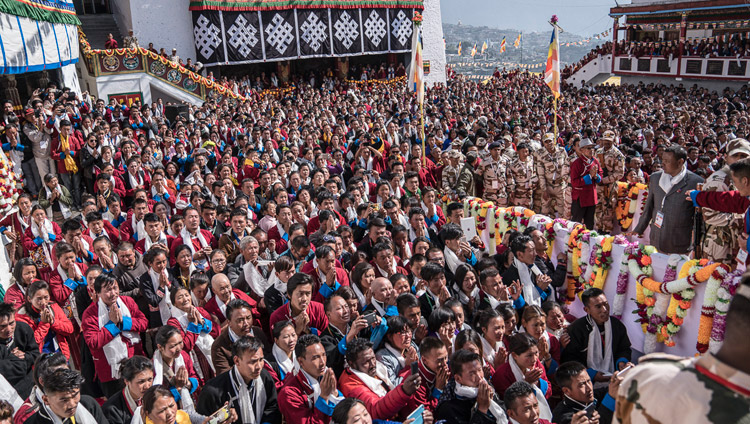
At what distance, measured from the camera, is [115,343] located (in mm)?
4133

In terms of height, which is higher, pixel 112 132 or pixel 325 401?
pixel 112 132

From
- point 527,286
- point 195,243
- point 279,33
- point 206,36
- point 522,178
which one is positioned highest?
point 279,33

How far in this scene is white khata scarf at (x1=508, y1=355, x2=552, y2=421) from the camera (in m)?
3.33

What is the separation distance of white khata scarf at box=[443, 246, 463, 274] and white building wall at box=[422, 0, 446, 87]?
23.7m

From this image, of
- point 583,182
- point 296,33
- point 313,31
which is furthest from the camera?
point 313,31

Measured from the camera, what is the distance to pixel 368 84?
25656 mm

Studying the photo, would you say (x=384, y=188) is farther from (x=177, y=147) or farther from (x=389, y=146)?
(x=177, y=147)

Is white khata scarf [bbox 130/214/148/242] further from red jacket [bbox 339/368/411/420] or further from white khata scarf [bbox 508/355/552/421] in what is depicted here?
white khata scarf [bbox 508/355/552/421]

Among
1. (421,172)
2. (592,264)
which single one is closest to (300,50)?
(421,172)

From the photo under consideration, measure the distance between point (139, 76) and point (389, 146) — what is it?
10.8m

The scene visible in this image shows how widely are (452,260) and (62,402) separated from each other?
11.0ft

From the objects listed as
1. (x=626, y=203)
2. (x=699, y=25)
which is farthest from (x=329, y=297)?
(x=699, y=25)

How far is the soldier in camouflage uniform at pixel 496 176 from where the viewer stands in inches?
309

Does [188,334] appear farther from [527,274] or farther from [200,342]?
[527,274]
